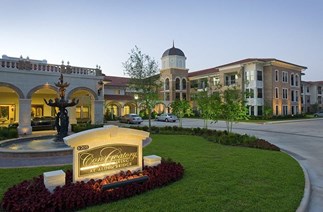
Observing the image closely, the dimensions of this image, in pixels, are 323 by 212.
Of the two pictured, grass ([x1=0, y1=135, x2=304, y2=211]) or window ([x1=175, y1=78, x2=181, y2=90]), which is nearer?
grass ([x1=0, y1=135, x2=304, y2=211])

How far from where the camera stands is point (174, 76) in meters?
53.7

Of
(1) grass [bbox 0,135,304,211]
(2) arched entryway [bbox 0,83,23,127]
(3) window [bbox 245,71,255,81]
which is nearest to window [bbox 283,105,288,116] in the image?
(3) window [bbox 245,71,255,81]

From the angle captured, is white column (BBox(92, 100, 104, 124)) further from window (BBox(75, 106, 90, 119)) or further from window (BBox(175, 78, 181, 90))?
window (BBox(175, 78, 181, 90))

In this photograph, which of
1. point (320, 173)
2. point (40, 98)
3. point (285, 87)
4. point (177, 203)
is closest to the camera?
point (177, 203)

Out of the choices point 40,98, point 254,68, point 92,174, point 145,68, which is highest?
point 254,68

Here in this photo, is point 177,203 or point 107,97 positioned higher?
point 107,97

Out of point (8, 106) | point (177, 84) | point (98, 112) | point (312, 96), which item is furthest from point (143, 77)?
point (312, 96)

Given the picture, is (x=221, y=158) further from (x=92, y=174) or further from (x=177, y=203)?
(x=92, y=174)

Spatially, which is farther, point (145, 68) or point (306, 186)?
point (145, 68)

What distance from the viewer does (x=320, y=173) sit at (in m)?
Result: 8.13

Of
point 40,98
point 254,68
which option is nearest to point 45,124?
point 40,98

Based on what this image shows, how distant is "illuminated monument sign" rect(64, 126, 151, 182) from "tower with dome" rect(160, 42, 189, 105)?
46946mm

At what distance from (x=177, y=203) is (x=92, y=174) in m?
2.04

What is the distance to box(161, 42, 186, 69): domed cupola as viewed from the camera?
54438 millimetres
